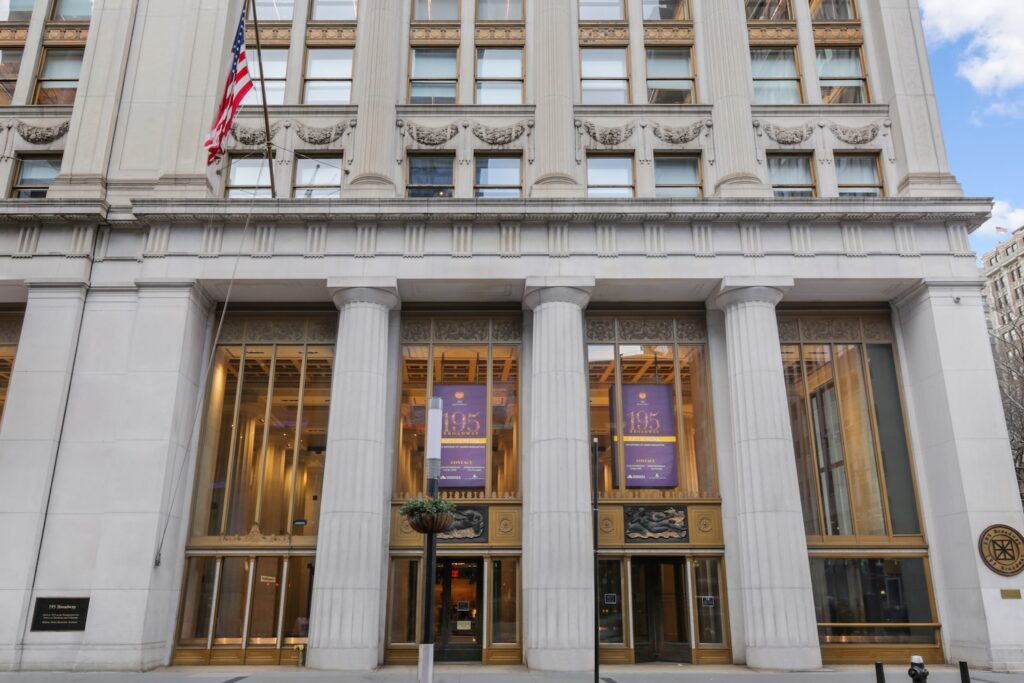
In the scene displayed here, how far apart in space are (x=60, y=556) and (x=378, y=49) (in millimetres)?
16051

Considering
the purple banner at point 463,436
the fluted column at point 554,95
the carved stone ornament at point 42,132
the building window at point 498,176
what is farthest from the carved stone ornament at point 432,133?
the carved stone ornament at point 42,132

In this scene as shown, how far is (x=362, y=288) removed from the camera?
19.2m

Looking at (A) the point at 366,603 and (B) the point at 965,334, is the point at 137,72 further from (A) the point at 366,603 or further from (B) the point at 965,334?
(B) the point at 965,334

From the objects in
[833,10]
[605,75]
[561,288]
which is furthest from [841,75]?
[561,288]

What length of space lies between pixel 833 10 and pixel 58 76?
24.5 meters

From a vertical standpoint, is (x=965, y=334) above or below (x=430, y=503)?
above

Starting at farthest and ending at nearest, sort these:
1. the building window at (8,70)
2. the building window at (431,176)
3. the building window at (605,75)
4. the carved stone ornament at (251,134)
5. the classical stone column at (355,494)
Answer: the building window at (8,70) → the building window at (605,75) → the carved stone ornament at (251,134) → the building window at (431,176) → the classical stone column at (355,494)

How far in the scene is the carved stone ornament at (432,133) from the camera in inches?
845

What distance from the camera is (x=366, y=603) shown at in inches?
671

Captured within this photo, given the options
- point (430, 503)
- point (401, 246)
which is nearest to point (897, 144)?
point (401, 246)

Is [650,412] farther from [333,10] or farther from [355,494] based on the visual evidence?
[333,10]

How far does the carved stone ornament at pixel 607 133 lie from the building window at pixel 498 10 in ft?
15.4

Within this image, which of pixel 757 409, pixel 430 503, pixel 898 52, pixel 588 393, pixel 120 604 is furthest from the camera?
pixel 898 52

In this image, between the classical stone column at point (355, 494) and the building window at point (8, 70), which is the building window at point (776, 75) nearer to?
the classical stone column at point (355, 494)
